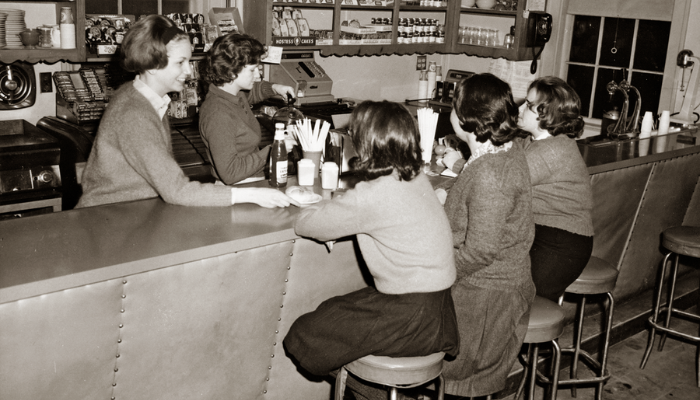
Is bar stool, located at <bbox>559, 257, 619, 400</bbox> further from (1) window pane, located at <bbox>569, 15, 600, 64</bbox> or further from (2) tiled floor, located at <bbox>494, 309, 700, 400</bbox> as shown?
(1) window pane, located at <bbox>569, 15, 600, 64</bbox>

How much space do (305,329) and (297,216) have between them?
16.6 inches

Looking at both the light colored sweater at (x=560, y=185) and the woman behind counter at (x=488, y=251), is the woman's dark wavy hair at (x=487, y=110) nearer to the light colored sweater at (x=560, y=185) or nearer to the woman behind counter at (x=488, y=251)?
the woman behind counter at (x=488, y=251)

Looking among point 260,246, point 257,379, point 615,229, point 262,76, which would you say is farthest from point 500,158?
point 262,76

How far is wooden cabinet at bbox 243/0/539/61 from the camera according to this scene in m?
4.86

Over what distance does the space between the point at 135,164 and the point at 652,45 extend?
15.6 feet

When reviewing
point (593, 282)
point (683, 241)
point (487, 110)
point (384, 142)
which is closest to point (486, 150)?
point (487, 110)

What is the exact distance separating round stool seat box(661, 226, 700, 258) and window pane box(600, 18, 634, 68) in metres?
2.58

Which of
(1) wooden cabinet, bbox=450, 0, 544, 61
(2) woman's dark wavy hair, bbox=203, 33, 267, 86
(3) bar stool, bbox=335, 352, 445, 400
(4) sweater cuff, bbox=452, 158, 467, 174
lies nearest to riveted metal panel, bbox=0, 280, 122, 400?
(3) bar stool, bbox=335, 352, 445, 400

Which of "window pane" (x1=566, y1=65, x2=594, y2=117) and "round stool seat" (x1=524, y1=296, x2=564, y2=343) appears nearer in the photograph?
"round stool seat" (x1=524, y1=296, x2=564, y2=343)

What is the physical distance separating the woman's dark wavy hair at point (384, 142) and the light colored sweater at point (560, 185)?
900 millimetres

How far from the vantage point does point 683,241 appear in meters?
3.54

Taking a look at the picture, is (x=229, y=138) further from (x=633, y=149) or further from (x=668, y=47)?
(x=668, y=47)

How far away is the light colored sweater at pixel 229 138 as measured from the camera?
2855 mm

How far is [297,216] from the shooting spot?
7.99ft
